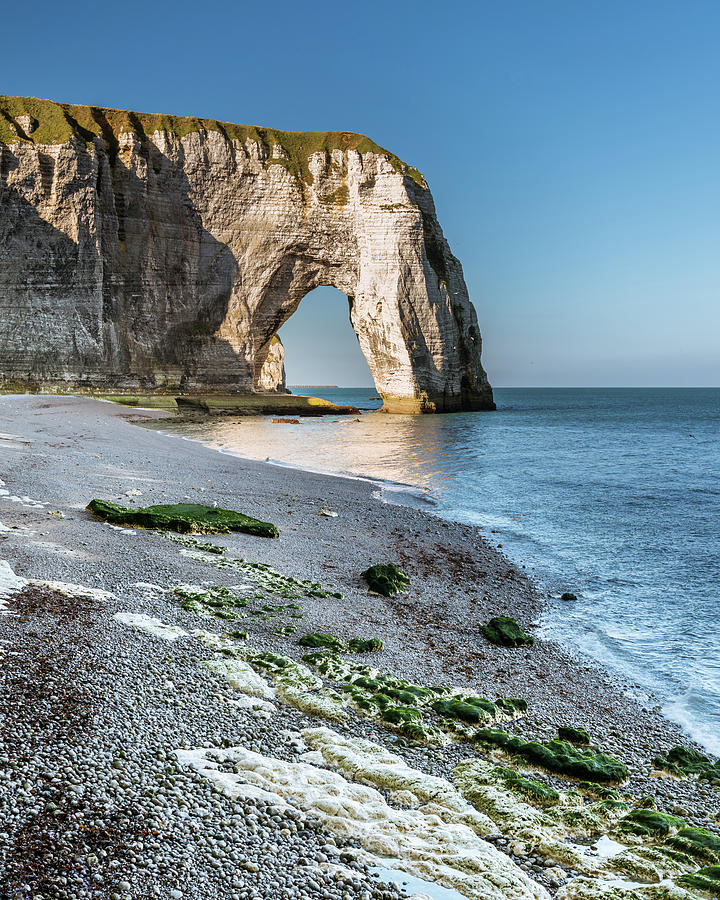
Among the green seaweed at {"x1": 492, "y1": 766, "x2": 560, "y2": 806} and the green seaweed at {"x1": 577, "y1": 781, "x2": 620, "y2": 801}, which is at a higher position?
the green seaweed at {"x1": 492, "y1": 766, "x2": 560, "y2": 806}

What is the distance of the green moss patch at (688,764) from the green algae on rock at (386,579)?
3.86 meters

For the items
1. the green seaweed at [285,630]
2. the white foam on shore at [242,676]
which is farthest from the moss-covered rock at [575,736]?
the green seaweed at [285,630]

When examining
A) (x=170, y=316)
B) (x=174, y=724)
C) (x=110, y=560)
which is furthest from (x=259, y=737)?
(x=170, y=316)

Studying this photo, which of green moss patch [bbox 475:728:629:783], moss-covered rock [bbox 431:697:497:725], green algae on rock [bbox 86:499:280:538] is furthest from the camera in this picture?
green algae on rock [bbox 86:499:280:538]

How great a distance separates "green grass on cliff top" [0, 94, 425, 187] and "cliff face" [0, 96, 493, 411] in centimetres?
14

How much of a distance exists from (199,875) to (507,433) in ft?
125

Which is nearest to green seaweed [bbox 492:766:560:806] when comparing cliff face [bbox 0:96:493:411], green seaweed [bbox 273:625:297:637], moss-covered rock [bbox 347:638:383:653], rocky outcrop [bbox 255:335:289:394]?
moss-covered rock [bbox 347:638:383:653]

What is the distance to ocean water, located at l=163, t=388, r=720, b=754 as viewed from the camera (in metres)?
7.19

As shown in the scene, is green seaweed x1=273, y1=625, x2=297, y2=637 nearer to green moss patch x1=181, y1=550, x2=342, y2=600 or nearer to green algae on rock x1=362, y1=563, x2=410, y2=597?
green moss patch x1=181, y1=550, x2=342, y2=600

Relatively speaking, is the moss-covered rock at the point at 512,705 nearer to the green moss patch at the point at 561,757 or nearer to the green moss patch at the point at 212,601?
the green moss patch at the point at 561,757

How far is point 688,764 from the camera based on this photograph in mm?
Result: 4750

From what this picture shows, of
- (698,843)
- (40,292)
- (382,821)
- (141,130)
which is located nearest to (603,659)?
(698,843)

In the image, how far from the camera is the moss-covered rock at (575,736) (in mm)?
4914

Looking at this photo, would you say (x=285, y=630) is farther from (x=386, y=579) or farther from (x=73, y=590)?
(x=386, y=579)
